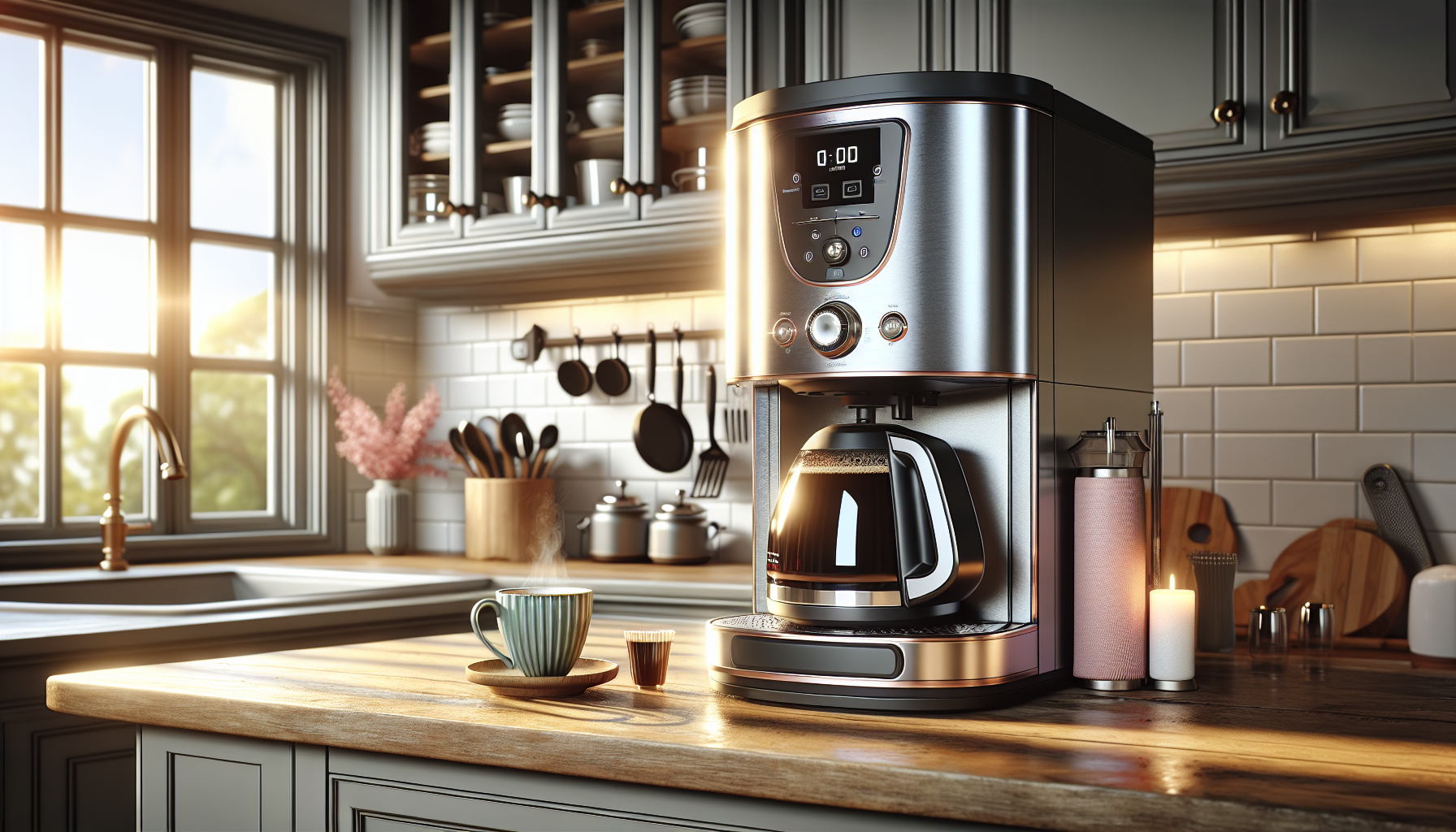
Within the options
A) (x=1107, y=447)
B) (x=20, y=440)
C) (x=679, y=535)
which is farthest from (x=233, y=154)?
(x=1107, y=447)

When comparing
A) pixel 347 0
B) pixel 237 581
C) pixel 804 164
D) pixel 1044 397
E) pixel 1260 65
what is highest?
pixel 347 0

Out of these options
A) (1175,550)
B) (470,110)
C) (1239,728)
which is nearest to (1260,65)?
(1175,550)

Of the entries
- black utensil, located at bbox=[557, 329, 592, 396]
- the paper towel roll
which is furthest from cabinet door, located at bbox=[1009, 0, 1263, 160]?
black utensil, located at bbox=[557, 329, 592, 396]

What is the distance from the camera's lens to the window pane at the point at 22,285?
2.75 m

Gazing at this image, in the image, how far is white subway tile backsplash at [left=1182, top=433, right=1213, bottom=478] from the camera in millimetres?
2371

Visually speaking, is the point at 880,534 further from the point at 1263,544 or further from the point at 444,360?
the point at 444,360

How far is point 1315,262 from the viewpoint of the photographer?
229cm

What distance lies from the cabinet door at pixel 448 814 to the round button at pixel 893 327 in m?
0.48

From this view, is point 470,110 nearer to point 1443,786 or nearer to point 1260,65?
point 1260,65

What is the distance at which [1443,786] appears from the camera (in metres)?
0.86

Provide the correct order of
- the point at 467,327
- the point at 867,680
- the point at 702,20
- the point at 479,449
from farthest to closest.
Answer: the point at 467,327, the point at 479,449, the point at 702,20, the point at 867,680

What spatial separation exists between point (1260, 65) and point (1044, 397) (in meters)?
1.08

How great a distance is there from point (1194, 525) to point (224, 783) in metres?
1.78

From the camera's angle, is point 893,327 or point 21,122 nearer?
point 893,327
